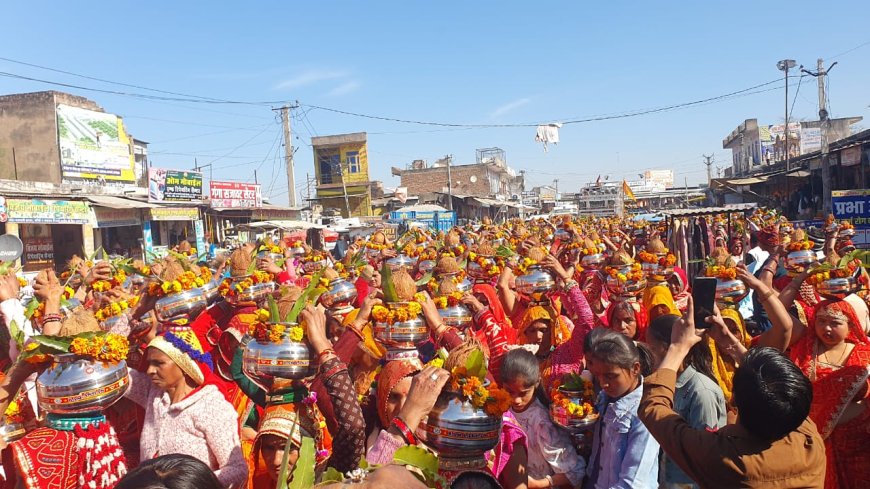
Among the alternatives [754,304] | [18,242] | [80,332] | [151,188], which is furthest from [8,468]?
[151,188]

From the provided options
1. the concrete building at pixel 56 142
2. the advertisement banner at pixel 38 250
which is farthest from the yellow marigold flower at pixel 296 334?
the concrete building at pixel 56 142

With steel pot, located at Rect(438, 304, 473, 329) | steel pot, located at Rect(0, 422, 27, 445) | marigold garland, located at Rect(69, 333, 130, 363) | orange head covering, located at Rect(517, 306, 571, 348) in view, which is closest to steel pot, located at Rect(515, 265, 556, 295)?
orange head covering, located at Rect(517, 306, 571, 348)

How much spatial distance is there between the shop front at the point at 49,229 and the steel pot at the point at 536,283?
1568 centimetres

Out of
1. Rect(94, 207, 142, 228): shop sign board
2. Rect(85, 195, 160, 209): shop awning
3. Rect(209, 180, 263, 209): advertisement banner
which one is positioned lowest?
Rect(94, 207, 142, 228): shop sign board

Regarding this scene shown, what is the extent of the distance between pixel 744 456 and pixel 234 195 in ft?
91.3

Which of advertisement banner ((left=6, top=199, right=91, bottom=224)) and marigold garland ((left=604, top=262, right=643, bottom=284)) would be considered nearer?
marigold garland ((left=604, top=262, right=643, bottom=284))

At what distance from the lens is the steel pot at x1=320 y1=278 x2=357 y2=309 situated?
5.42 m

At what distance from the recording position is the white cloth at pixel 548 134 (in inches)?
1129

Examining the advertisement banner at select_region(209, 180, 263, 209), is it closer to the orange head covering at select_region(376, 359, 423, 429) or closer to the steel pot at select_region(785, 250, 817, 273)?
the steel pot at select_region(785, 250, 817, 273)

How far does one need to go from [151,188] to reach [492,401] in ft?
80.9

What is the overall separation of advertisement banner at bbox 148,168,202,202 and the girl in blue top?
23.9m

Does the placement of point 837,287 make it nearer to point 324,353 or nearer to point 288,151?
point 324,353

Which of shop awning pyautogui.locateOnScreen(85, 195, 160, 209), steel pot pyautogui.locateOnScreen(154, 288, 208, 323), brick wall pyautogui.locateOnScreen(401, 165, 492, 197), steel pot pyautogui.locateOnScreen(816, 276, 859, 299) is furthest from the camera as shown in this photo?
brick wall pyautogui.locateOnScreen(401, 165, 492, 197)

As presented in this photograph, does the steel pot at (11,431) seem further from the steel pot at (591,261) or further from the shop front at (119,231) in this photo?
the shop front at (119,231)
